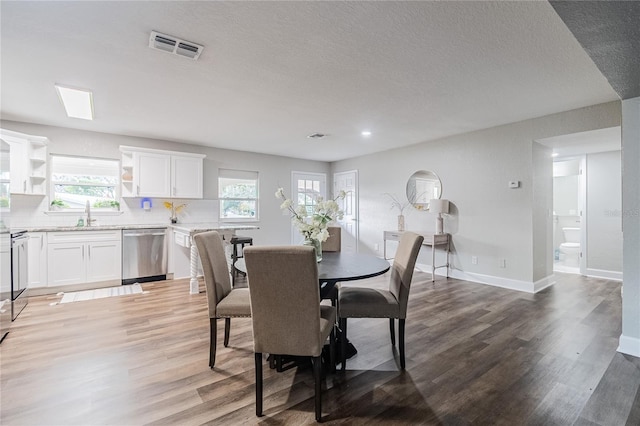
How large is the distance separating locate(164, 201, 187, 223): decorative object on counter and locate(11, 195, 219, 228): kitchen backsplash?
0.06 m

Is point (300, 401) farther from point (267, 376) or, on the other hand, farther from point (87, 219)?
point (87, 219)

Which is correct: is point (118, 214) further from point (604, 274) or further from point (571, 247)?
point (571, 247)

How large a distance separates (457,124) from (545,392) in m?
3.40

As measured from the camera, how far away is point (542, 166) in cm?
430

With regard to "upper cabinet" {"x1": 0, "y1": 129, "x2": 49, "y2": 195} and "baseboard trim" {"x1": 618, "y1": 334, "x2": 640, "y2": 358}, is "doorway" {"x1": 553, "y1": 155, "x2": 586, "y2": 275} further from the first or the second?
"upper cabinet" {"x1": 0, "y1": 129, "x2": 49, "y2": 195}

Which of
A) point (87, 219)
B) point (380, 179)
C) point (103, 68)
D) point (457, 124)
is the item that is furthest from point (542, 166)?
point (87, 219)

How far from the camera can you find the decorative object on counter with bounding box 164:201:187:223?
517 centimetres

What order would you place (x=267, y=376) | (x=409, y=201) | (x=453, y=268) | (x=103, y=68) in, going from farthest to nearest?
(x=409, y=201)
(x=453, y=268)
(x=103, y=68)
(x=267, y=376)

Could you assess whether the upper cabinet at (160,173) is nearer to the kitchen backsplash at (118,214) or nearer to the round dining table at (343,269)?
the kitchen backsplash at (118,214)

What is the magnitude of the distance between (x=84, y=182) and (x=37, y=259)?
4.26ft

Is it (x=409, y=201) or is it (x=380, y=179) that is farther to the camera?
(x=380, y=179)

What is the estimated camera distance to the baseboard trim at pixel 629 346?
235cm

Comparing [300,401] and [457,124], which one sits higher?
[457,124]

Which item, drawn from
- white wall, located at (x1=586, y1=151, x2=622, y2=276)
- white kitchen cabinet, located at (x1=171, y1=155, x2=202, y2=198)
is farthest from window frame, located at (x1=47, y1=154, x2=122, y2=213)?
white wall, located at (x1=586, y1=151, x2=622, y2=276)
